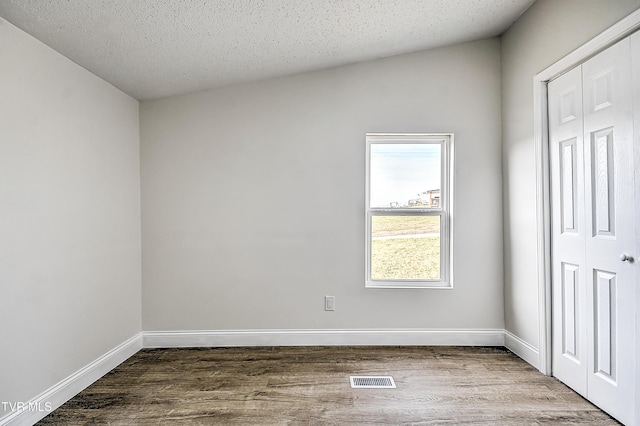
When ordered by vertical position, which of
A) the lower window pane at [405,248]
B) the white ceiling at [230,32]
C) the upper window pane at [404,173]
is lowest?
the lower window pane at [405,248]

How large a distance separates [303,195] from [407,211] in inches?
37.4

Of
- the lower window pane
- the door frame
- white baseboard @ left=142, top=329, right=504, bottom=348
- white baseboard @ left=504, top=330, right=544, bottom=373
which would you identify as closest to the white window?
the lower window pane

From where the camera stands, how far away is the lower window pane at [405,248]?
12.1 ft

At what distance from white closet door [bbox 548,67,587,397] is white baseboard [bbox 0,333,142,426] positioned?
3255 millimetres

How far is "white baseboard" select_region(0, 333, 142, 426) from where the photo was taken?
2.20 m

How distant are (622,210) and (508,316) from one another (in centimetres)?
155

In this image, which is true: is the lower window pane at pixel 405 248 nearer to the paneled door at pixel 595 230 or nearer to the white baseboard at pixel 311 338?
the white baseboard at pixel 311 338

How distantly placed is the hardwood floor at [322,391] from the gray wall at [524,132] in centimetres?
53

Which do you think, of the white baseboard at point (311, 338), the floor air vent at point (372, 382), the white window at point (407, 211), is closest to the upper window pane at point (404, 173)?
the white window at point (407, 211)

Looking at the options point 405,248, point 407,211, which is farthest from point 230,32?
point 405,248

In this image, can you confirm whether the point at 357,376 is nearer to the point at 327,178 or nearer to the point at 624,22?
the point at 327,178

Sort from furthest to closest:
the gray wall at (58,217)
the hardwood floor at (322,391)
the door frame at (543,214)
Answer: the door frame at (543,214) < the hardwood floor at (322,391) < the gray wall at (58,217)

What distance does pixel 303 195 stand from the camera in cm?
362

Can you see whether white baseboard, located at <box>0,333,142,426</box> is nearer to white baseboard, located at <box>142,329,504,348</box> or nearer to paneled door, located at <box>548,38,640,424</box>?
white baseboard, located at <box>142,329,504,348</box>
